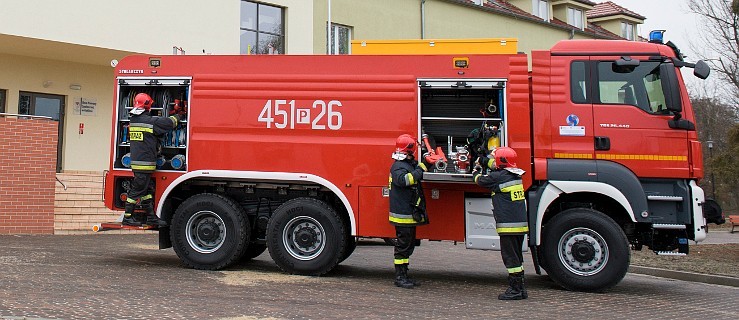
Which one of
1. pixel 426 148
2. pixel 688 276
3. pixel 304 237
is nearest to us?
pixel 426 148

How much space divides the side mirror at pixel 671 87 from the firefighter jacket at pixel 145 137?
6.30 metres

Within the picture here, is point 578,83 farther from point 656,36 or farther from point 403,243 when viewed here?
point 403,243

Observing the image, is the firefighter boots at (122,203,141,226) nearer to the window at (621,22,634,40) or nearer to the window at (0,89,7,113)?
the window at (0,89,7,113)

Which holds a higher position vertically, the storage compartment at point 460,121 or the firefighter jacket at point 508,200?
the storage compartment at point 460,121

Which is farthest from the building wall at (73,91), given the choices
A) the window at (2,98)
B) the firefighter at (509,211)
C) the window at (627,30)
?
the window at (627,30)

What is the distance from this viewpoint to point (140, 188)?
905 cm

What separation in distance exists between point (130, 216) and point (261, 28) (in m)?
11.9

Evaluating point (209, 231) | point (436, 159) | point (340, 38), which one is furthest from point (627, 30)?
point (209, 231)

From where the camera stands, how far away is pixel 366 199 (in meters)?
8.66

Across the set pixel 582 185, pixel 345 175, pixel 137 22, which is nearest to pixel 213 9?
pixel 137 22

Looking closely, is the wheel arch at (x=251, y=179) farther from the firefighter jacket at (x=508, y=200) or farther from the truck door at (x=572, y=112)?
the truck door at (x=572, y=112)

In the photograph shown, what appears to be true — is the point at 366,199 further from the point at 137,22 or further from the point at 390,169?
the point at 137,22

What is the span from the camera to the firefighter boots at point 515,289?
7.70 meters

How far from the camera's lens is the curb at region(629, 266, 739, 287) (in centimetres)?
1049
